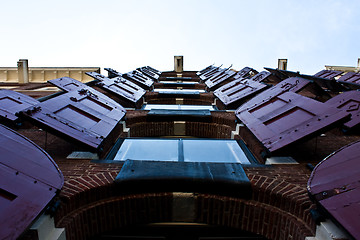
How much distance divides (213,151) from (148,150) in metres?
1.45

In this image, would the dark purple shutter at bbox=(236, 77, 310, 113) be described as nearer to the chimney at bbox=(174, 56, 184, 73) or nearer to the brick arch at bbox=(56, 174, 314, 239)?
the brick arch at bbox=(56, 174, 314, 239)

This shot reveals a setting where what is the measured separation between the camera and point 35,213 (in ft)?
9.04

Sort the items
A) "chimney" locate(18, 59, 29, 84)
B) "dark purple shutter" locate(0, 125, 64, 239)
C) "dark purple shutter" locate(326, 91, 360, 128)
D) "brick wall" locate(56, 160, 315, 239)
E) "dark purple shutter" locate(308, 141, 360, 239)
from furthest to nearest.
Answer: "chimney" locate(18, 59, 29, 84) → "dark purple shutter" locate(326, 91, 360, 128) → "brick wall" locate(56, 160, 315, 239) → "dark purple shutter" locate(308, 141, 360, 239) → "dark purple shutter" locate(0, 125, 64, 239)

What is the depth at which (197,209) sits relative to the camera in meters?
4.04

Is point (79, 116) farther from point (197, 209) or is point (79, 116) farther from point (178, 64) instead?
point (178, 64)

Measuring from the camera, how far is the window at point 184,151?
5660 mm

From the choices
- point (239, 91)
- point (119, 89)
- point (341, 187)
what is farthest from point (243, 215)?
point (119, 89)

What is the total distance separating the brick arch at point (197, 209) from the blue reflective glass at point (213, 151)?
5.13 ft

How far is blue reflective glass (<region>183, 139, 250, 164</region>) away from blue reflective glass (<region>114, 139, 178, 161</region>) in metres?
0.31

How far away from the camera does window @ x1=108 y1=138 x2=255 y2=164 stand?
5.66m

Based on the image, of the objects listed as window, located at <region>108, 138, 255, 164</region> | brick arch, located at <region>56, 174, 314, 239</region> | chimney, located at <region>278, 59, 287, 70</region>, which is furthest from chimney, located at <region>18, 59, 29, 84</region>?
chimney, located at <region>278, 59, 287, 70</region>

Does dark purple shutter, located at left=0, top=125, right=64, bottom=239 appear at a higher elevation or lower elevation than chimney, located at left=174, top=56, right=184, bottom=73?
lower

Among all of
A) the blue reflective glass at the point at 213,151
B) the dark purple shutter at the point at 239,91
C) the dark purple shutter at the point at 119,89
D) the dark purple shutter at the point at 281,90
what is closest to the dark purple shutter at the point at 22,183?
the blue reflective glass at the point at 213,151

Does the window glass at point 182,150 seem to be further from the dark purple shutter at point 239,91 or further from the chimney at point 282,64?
the chimney at point 282,64
